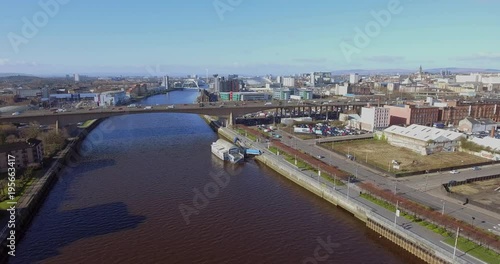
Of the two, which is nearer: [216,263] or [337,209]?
[216,263]

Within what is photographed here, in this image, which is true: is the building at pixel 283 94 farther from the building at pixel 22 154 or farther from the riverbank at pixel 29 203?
the building at pixel 22 154

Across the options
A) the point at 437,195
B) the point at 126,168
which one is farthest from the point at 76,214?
the point at 437,195

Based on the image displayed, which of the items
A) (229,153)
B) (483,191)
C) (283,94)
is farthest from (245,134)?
(283,94)

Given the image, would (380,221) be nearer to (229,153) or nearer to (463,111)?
(229,153)

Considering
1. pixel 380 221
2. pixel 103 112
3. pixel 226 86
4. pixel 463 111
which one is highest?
pixel 226 86

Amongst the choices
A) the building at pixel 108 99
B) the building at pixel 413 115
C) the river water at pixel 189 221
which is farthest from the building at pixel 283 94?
the river water at pixel 189 221

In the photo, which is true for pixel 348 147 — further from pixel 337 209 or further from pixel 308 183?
pixel 337 209
